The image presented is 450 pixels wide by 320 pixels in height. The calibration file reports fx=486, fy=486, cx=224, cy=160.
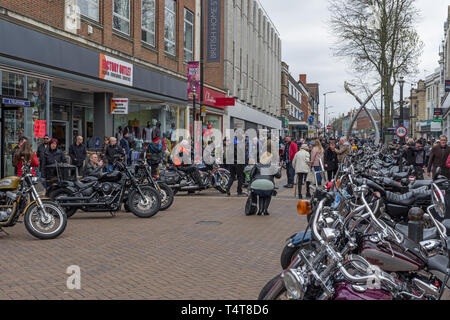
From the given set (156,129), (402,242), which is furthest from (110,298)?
(156,129)

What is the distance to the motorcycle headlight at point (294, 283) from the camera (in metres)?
2.91

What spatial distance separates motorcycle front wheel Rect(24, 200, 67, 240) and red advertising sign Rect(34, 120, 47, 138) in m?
7.33

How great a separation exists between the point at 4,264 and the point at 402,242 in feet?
16.7

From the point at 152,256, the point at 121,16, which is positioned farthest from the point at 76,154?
the point at 152,256

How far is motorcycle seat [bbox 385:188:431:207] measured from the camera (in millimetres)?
7341

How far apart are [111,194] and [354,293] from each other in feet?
26.1

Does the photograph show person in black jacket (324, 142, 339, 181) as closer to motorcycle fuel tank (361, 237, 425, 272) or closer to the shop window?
the shop window

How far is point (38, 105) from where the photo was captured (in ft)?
49.5

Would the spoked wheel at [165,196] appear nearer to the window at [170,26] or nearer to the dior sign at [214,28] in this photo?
the window at [170,26]

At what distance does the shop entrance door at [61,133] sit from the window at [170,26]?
7.34 metres

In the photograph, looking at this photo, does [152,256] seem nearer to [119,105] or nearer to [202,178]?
[202,178]

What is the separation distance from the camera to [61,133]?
19047 mm

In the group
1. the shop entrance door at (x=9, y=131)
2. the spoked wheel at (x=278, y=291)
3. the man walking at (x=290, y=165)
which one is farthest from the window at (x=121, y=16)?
the spoked wheel at (x=278, y=291)

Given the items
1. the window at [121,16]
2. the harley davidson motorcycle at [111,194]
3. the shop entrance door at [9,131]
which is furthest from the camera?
the window at [121,16]
